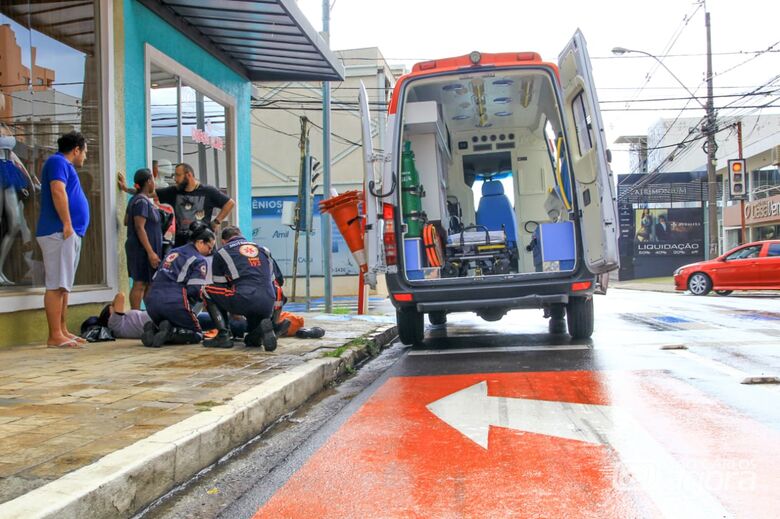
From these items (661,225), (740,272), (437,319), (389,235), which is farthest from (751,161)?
(389,235)

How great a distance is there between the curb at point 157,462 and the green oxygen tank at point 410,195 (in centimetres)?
337

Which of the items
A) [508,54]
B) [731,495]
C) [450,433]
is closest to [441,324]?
[508,54]

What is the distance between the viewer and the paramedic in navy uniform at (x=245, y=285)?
19.9 ft

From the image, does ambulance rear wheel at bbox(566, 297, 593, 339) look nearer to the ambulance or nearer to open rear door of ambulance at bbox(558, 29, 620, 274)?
the ambulance

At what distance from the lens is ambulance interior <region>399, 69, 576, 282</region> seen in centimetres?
729

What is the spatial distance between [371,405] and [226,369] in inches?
47.8

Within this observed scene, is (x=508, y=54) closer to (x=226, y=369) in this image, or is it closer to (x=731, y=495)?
(x=226, y=369)

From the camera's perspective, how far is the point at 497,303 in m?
6.86

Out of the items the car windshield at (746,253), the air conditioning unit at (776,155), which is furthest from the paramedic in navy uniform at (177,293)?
the air conditioning unit at (776,155)

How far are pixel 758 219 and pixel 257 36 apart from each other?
2765 cm

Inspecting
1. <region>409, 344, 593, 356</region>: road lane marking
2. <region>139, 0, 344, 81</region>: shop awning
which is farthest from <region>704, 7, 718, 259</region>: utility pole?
<region>409, 344, 593, 356</region>: road lane marking

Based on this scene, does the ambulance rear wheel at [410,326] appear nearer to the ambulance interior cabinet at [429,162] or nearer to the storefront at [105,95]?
the ambulance interior cabinet at [429,162]

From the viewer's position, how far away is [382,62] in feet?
80.3

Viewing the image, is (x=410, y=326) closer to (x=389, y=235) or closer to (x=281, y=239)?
(x=389, y=235)
